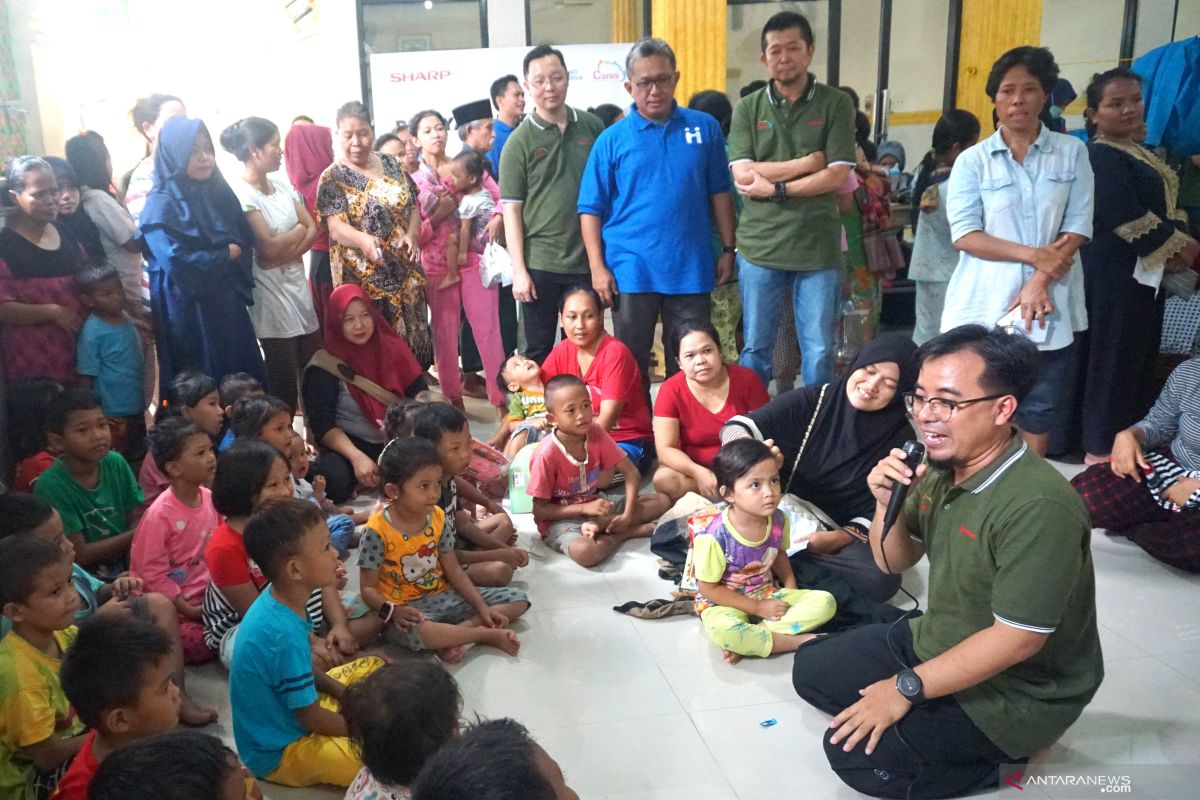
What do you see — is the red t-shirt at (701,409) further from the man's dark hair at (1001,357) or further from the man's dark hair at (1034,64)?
the man's dark hair at (1001,357)

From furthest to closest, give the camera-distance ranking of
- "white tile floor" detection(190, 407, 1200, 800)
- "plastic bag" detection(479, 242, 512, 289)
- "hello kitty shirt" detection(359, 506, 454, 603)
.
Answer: "plastic bag" detection(479, 242, 512, 289), "hello kitty shirt" detection(359, 506, 454, 603), "white tile floor" detection(190, 407, 1200, 800)

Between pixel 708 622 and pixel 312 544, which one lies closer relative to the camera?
pixel 312 544

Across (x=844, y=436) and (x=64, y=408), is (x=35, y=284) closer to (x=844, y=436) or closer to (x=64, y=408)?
(x=64, y=408)

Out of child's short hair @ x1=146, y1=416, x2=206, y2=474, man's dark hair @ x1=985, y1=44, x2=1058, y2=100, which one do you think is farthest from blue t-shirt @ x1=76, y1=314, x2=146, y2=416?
man's dark hair @ x1=985, y1=44, x2=1058, y2=100

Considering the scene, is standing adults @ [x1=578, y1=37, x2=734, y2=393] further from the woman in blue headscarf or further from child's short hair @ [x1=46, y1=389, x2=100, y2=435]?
child's short hair @ [x1=46, y1=389, x2=100, y2=435]

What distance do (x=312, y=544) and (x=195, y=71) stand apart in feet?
22.1

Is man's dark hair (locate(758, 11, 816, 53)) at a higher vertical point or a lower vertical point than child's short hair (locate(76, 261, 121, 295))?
higher

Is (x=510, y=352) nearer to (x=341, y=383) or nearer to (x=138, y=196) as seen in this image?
(x=341, y=383)

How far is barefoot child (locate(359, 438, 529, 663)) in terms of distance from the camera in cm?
243

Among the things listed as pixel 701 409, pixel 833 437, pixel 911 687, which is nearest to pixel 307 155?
pixel 701 409

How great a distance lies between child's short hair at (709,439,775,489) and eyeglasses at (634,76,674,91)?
1.69 m

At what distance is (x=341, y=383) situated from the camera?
3.68 m

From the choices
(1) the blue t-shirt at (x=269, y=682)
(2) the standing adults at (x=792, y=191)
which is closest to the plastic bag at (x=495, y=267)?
(2) the standing adults at (x=792, y=191)

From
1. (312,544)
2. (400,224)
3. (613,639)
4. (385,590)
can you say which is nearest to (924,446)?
(613,639)
